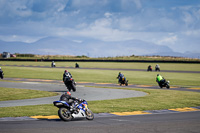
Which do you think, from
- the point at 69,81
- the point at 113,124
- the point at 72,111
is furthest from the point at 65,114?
the point at 69,81

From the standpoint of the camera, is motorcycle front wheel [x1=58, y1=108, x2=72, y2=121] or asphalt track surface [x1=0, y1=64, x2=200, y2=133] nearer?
asphalt track surface [x1=0, y1=64, x2=200, y2=133]

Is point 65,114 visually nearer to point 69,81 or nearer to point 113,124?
point 113,124

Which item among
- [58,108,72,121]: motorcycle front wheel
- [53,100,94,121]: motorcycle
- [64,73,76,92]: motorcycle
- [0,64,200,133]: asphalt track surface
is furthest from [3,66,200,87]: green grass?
[58,108,72,121]: motorcycle front wheel

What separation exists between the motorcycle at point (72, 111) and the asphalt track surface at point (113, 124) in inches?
9.3

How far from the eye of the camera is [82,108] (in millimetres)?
13219

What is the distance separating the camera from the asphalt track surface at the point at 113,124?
11219mm

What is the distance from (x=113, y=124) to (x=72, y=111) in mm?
1809

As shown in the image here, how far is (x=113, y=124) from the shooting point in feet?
40.8

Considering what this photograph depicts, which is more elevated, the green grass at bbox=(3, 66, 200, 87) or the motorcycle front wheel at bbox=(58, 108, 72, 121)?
the green grass at bbox=(3, 66, 200, 87)

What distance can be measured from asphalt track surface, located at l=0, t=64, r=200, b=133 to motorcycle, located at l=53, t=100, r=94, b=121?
0.77ft

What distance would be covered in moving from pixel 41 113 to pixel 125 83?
20913 mm

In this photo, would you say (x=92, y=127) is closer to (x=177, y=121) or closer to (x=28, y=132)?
(x=28, y=132)

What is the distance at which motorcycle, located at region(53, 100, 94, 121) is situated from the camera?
1273cm

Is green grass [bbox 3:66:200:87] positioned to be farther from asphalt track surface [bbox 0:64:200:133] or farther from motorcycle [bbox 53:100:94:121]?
motorcycle [bbox 53:100:94:121]
